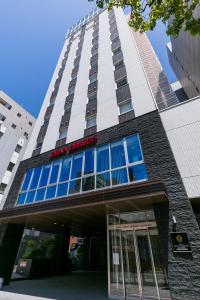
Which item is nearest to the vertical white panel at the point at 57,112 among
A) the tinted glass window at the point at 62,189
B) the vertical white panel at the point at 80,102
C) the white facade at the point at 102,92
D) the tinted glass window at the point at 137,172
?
the white facade at the point at 102,92

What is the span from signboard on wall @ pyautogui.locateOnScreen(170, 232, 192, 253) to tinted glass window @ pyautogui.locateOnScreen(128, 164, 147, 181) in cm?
273

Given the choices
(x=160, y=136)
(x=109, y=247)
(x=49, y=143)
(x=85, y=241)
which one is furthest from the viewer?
(x=85, y=241)

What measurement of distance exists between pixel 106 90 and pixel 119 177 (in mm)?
8018

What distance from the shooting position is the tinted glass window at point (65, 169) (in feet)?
38.3

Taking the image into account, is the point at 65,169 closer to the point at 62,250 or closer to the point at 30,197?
the point at 30,197

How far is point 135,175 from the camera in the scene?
910cm

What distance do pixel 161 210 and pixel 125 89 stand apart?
8.89 m

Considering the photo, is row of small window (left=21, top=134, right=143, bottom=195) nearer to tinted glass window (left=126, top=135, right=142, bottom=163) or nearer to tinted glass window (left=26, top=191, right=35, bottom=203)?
tinted glass window (left=126, top=135, right=142, bottom=163)

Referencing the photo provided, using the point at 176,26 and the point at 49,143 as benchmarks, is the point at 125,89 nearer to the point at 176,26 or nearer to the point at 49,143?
the point at 176,26

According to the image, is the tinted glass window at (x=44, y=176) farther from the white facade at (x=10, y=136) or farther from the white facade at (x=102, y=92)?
the white facade at (x=10, y=136)

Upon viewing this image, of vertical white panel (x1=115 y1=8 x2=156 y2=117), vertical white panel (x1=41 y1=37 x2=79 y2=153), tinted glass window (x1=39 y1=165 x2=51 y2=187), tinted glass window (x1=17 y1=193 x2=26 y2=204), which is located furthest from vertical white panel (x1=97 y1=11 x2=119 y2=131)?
tinted glass window (x1=17 y1=193 x2=26 y2=204)

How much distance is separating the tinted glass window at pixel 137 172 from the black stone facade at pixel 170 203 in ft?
0.88

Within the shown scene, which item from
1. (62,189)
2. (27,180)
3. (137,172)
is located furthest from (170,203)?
(27,180)

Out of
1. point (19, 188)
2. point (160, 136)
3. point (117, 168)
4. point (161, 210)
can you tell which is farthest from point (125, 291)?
point (19, 188)
